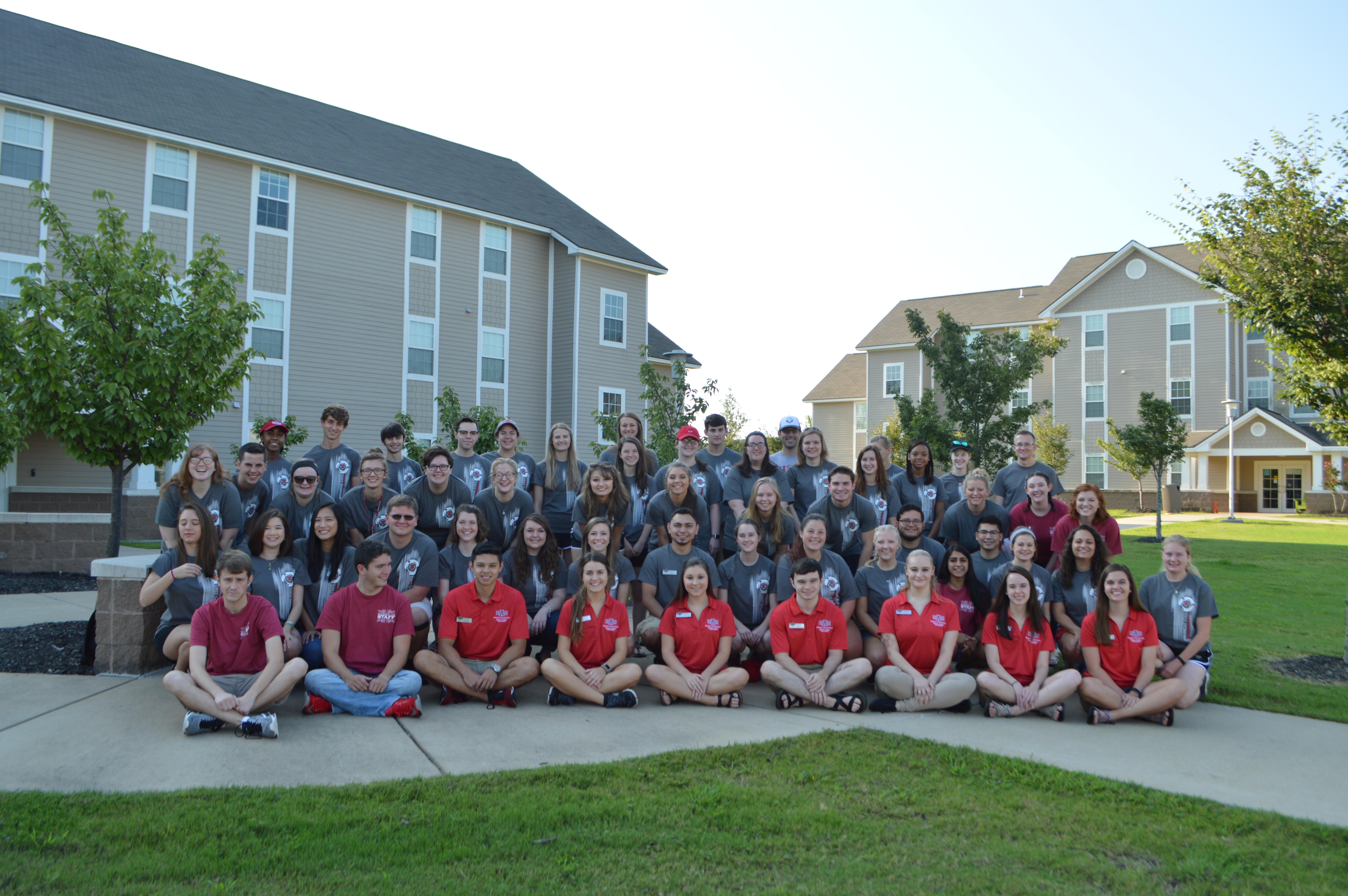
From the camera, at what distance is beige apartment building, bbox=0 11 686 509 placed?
17.9m

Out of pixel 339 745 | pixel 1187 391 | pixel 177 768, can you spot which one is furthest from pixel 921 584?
pixel 1187 391

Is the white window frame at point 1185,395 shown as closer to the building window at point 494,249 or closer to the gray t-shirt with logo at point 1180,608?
the building window at point 494,249

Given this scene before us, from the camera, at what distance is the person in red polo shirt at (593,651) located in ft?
21.7

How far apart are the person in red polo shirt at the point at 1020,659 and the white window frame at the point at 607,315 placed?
1979 centimetres

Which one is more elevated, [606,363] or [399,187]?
[399,187]

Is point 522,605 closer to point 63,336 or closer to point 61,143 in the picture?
point 63,336

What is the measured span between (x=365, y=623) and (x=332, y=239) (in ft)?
56.2

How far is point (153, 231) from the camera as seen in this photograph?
741 inches

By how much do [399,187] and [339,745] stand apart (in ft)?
62.7

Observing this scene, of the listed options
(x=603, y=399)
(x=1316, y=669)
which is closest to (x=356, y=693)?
(x=1316, y=669)

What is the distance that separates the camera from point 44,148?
1733 cm

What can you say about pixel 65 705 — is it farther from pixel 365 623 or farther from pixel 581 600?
pixel 581 600

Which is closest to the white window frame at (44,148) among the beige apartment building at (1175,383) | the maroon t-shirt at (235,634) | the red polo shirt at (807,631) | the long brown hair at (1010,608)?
the maroon t-shirt at (235,634)

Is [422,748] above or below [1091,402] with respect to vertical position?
below
